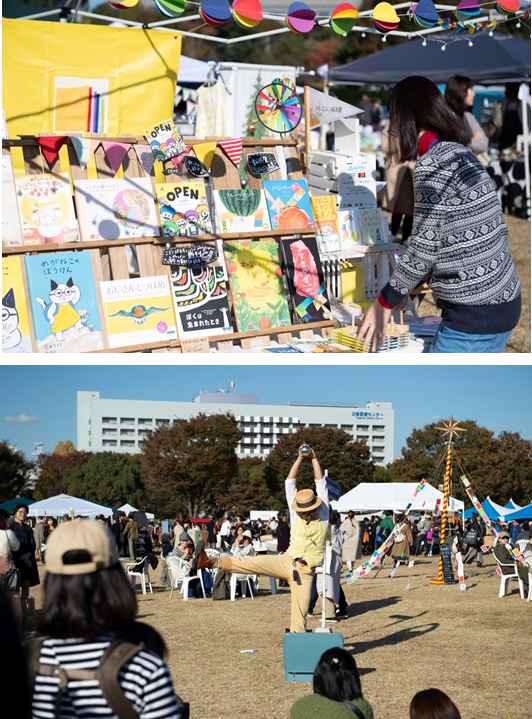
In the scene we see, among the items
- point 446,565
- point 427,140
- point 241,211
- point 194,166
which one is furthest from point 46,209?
point 446,565

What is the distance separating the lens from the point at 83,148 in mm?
5129

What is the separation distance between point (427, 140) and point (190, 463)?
8617 millimetres

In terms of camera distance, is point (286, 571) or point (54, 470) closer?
point (286, 571)

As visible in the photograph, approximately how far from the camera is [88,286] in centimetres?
500

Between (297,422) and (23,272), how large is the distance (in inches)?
105

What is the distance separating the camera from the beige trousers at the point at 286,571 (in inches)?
143

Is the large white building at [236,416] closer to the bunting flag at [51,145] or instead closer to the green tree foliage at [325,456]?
the green tree foliage at [325,456]

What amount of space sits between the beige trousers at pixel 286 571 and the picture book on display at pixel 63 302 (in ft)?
6.16

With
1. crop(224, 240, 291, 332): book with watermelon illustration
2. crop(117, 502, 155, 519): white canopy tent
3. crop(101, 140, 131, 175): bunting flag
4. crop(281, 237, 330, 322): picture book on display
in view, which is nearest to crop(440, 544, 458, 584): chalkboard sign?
crop(117, 502, 155, 519): white canopy tent

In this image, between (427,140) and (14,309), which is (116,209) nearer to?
(14,309)

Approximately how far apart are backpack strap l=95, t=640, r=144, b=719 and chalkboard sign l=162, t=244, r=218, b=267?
4026 millimetres

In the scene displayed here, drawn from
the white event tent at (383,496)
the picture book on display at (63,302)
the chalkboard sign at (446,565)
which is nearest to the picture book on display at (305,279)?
the picture book on display at (63,302)

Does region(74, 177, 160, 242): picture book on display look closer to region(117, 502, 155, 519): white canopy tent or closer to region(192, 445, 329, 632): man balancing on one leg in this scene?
region(192, 445, 329, 632): man balancing on one leg

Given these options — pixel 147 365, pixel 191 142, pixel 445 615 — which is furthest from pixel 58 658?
pixel 445 615
